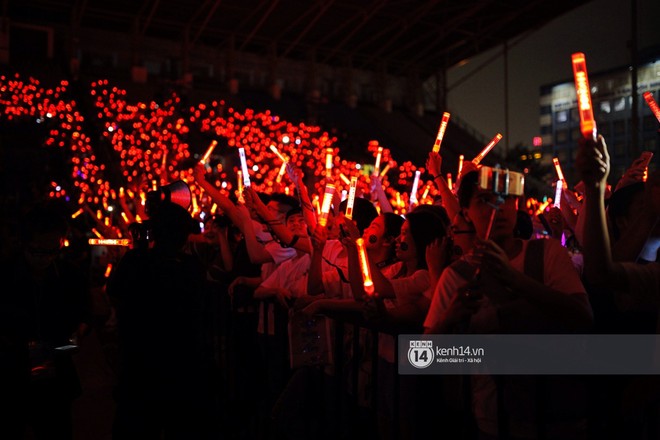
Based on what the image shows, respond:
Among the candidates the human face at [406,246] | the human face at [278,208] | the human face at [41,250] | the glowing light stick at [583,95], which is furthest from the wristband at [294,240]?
the glowing light stick at [583,95]

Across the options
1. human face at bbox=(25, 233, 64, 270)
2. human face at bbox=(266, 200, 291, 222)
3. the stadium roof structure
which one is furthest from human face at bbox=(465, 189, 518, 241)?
the stadium roof structure

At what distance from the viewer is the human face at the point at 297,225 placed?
459 centimetres

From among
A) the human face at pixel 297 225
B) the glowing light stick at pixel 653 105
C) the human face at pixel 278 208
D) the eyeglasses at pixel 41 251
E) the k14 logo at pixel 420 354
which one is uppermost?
the glowing light stick at pixel 653 105

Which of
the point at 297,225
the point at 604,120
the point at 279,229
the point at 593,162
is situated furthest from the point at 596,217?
the point at 604,120

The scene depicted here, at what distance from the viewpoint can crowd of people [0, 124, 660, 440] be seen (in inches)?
91.6

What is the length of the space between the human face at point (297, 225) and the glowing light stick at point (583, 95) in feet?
9.24

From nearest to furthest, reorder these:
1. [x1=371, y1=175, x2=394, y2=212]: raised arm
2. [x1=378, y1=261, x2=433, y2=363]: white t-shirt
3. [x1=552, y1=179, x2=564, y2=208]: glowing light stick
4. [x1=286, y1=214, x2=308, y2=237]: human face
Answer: [x1=378, y1=261, x2=433, y2=363]: white t-shirt < [x1=286, y1=214, x2=308, y2=237]: human face < [x1=552, y1=179, x2=564, y2=208]: glowing light stick < [x1=371, y1=175, x2=394, y2=212]: raised arm

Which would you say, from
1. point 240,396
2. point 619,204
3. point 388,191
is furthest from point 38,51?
point 619,204

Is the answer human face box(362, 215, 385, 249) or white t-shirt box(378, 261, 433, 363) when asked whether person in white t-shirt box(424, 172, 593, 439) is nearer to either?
white t-shirt box(378, 261, 433, 363)

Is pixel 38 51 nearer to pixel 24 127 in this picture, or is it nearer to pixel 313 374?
pixel 24 127

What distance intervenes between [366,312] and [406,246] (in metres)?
1.05

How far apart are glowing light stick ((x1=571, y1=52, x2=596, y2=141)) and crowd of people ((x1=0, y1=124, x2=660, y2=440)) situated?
105 millimetres

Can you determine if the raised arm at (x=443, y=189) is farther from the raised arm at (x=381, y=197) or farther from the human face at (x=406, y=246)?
the raised arm at (x=381, y=197)

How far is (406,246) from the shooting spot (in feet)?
11.7
